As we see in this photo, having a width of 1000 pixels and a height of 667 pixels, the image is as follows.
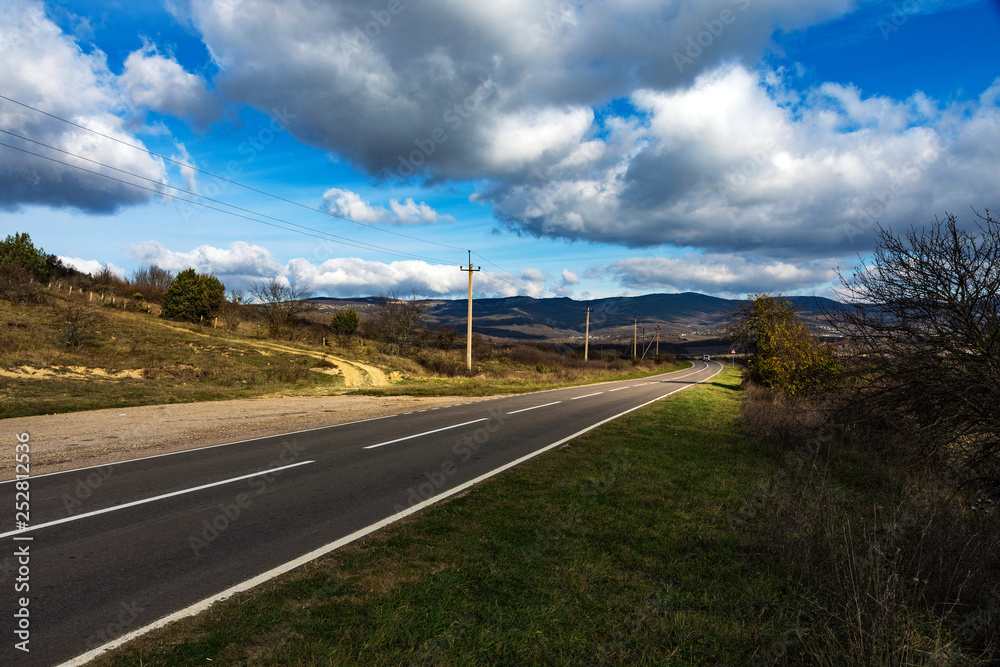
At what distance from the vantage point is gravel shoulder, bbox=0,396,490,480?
10016mm

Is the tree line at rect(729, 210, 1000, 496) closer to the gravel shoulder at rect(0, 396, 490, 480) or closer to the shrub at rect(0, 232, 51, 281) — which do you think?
the gravel shoulder at rect(0, 396, 490, 480)

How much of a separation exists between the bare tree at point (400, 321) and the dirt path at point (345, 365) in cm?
718

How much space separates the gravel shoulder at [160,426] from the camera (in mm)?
10016

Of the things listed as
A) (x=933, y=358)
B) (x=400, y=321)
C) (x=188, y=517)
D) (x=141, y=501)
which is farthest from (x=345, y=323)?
(x=933, y=358)

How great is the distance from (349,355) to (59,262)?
52878 mm

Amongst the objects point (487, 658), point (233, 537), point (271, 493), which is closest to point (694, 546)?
point (487, 658)

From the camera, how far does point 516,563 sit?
5.11 m

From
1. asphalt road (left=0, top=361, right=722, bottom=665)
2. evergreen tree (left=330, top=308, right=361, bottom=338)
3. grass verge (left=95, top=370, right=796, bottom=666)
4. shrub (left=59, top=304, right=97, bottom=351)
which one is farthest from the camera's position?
evergreen tree (left=330, top=308, right=361, bottom=338)

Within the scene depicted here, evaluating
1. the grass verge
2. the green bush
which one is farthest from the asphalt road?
the green bush

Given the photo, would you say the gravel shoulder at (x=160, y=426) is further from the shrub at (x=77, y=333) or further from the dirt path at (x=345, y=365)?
the shrub at (x=77, y=333)

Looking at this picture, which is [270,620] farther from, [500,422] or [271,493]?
[500,422]

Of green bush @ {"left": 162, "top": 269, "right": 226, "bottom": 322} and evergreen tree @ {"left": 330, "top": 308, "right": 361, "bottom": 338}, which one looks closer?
green bush @ {"left": 162, "top": 269, "right": 226, "bottom": 322}

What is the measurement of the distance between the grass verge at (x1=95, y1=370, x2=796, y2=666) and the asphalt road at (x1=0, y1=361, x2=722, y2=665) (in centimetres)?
57

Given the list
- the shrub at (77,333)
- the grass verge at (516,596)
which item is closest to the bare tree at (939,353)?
the grass verge at (516,596)
